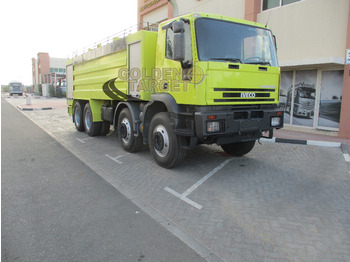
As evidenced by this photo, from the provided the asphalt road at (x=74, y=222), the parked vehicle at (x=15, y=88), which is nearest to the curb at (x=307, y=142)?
the asphalt road at (x=74, y=222)

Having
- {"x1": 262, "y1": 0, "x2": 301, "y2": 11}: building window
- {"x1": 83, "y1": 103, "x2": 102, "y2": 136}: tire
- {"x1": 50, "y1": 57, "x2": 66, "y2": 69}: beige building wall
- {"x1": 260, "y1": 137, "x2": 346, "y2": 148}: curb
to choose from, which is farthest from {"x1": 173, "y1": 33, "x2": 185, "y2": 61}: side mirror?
{"x1": 50, "y1": 57, "x2": 66, "y2": 69}: beige building wall

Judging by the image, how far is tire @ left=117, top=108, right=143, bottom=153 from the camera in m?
7.08

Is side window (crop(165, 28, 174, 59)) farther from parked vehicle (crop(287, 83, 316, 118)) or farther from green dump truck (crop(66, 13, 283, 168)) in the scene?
parked vehicle (crop(287, 83, 316, 118))

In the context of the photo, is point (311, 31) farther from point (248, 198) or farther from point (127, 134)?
point (248, 198)

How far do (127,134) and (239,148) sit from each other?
288 centimetres

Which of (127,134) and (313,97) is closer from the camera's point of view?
(127,134)

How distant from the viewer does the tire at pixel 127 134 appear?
708 cm

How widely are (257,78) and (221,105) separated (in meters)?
0.99

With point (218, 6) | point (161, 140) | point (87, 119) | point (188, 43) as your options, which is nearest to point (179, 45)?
point (188, 43)

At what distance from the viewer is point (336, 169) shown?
19.6 ft

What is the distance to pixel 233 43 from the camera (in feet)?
17.2

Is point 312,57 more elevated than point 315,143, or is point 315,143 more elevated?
point 312,57

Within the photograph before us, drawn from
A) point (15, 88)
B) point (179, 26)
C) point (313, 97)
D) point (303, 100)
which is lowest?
point (303, 100)

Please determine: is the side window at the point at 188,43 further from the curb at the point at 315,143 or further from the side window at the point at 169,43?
the curb at the point at 315,143
